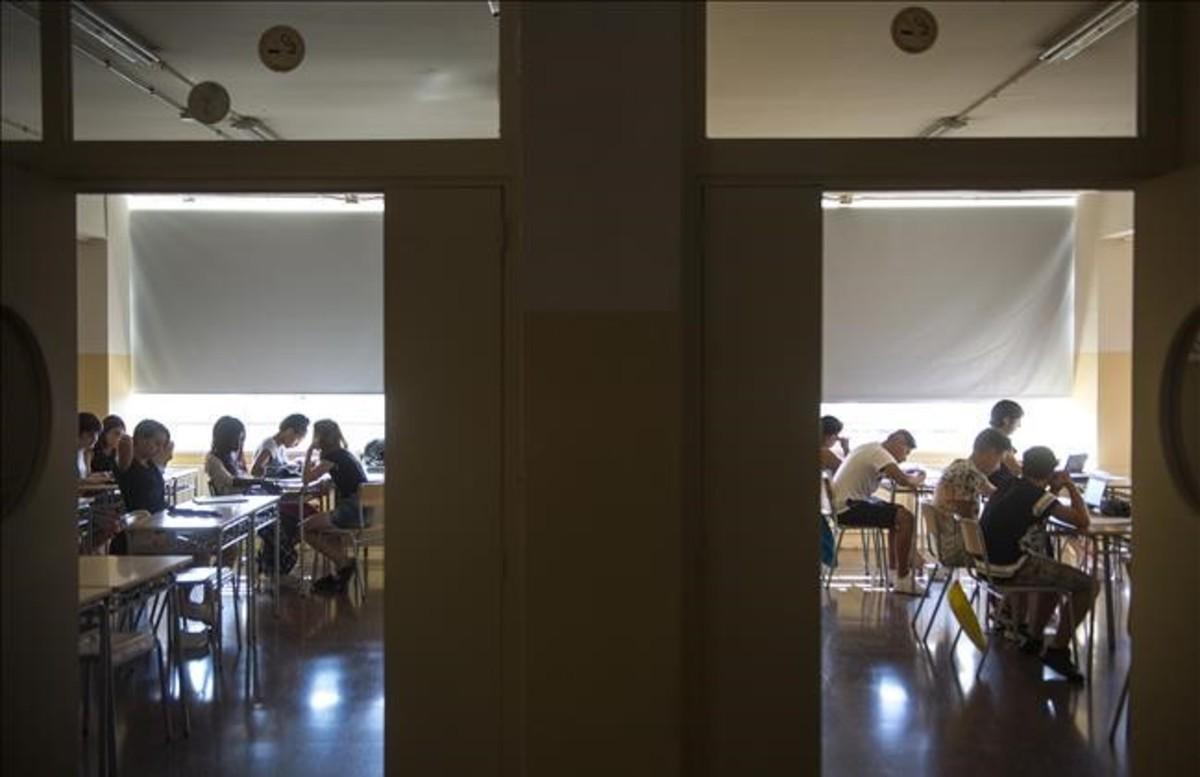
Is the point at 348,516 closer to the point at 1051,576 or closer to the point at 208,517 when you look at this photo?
the point at 208,517

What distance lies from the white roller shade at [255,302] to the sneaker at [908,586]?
4779mm

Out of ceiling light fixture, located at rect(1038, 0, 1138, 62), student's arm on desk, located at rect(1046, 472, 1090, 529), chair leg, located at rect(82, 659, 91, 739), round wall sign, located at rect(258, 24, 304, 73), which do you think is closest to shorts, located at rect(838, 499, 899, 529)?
student's arm on desk, located at rect(1046, 472, 1090, 529)

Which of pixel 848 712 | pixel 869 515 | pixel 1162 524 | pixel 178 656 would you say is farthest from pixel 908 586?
pixel 178 656

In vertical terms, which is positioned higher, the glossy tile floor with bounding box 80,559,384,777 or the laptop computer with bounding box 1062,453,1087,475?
the laptop computer with bounding box 1062,453,1087,475

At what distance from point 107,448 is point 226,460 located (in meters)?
0.91

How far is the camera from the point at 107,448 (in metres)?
7.02

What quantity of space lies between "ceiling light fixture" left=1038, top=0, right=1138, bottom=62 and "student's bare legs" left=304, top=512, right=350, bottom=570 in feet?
17.2

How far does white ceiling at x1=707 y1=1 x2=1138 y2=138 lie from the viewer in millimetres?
2775

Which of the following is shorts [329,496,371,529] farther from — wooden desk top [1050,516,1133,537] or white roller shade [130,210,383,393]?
wooden desk top [1050,516,1133,537]

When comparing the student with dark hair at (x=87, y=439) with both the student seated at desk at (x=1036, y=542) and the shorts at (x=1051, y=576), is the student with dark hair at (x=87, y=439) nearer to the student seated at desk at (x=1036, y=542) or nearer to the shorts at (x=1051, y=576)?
the student seated at desk at (x=1036, y=542)

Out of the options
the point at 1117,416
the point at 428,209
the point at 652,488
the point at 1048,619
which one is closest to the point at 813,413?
the point at 652,488

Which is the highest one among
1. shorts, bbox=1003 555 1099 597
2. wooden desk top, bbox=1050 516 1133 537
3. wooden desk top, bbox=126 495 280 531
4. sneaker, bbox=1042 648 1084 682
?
wooden desk top, bbox=126 495 280 531

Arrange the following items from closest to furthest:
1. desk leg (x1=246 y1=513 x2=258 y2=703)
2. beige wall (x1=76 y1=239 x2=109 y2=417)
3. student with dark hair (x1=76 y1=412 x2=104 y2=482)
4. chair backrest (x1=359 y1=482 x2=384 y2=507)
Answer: desk leg (x1=246 y1=513 x2=258 y2=703) < student with dark hair (x1=76 y1=412 x2=104 y2=482) < chair backrest (x1=359 y1=482 x2=384 y2=507) < beige wall (x1=76 y1=239 x2=109 y2=417)

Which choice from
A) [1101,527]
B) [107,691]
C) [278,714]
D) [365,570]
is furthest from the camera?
[365,570]
